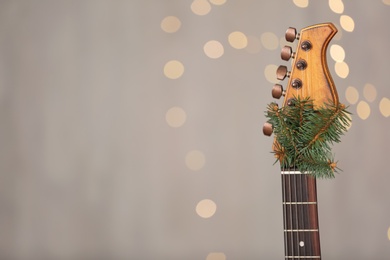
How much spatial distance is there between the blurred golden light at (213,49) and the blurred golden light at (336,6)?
0.37 meters

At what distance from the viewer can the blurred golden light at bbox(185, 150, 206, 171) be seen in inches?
53.0

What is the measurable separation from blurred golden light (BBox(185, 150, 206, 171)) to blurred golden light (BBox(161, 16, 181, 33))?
0.37 metres

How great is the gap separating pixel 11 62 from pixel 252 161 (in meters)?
0.74

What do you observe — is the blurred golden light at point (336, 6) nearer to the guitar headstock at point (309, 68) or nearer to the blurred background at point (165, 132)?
the blurred background at point (165, 132)

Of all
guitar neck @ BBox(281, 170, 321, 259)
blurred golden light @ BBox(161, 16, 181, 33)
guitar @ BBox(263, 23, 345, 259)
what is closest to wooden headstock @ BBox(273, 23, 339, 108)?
guitar @ BBox(263, 23, 345, 259)

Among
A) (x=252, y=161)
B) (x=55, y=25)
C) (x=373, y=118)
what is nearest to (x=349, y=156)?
(x=373, y=118)

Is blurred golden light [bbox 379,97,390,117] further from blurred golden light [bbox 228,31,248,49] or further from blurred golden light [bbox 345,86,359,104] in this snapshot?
blurred golden light [bbox 228,31,248,49]

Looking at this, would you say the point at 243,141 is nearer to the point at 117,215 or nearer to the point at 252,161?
the point at 252,161

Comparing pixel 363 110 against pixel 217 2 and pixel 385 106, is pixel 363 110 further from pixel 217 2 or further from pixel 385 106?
pixel 217 2

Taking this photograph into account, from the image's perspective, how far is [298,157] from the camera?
2.70 ft

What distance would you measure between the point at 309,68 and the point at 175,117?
1.87 ft

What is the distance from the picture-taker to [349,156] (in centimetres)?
139

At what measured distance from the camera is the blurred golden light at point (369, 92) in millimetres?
1449

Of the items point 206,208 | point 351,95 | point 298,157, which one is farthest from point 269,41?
point 298,157
